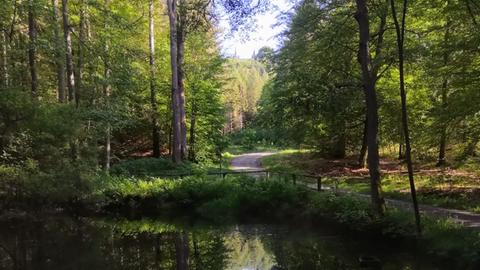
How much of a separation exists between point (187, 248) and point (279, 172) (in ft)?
24.5

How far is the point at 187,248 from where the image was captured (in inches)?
534

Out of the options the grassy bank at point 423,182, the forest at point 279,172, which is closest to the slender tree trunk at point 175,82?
the forest at point 279,172

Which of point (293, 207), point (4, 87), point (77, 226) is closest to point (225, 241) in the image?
point (293, 207)

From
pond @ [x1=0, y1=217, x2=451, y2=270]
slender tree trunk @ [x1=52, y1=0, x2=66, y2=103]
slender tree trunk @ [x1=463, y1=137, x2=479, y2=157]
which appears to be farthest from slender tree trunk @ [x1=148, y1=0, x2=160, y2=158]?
slender tree trunk @ [x1=463, y1=137, x2=479, y2=157]

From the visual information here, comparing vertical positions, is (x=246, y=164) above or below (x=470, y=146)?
below

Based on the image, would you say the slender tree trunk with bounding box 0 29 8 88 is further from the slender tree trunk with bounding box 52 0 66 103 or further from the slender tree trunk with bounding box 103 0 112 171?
the slender tree trunk with bounding box 103 0 112 171

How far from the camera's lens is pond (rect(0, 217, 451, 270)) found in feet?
38.0

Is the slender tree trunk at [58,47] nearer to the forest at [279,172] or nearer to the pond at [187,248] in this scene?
the forest at [279,172]

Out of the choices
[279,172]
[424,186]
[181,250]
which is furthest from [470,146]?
[181,250]

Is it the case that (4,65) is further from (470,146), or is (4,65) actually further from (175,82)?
(470,146)

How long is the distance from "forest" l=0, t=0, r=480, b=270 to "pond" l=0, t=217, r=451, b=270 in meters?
0.07

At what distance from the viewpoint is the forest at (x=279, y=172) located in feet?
40.6

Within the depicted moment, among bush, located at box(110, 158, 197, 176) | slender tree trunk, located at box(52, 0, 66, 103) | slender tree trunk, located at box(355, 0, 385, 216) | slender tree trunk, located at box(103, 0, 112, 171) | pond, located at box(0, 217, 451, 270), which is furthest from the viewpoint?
bush, located at box(110, 158, 197, 176)

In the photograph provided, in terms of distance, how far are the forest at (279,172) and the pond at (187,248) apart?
71 mm
